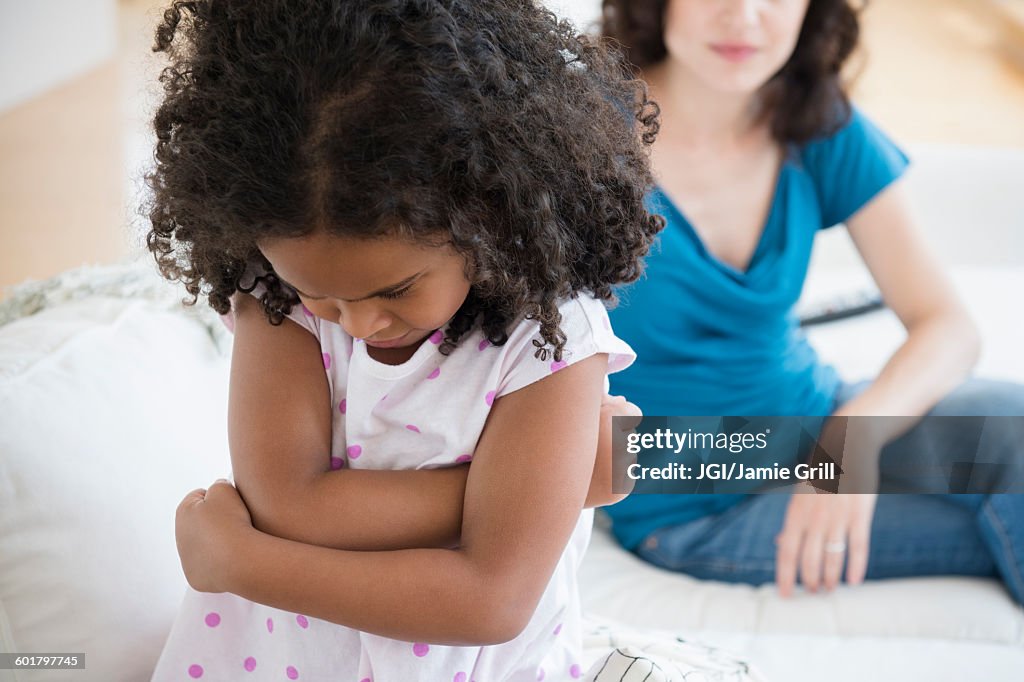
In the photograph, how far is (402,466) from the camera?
786mm

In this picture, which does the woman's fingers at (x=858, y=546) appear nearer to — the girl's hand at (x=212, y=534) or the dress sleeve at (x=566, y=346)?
the dress sleeve at (x=566, y=346)

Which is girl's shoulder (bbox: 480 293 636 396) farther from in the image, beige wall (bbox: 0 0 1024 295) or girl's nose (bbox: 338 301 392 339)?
beige wall (bbox: 0 0 1024 295)

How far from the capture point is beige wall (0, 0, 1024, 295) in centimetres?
247

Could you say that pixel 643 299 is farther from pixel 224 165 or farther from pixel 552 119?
pixel 224 165

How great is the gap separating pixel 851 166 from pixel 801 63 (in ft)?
0.51

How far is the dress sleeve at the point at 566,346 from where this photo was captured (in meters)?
0.72

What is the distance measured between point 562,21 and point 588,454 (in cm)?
31

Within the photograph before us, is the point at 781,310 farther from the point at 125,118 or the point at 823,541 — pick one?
the point at 125,118

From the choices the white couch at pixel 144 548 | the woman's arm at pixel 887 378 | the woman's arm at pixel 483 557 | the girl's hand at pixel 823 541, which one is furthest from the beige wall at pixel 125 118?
the woman's arm at pixel 483 557

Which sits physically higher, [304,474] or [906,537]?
[304,474]

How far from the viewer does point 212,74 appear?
653 mm

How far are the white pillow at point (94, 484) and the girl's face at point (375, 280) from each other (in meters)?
0.36

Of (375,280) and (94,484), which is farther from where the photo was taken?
(94,484)

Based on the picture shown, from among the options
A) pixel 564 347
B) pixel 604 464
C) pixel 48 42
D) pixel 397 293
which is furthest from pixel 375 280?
pixel 48 42
